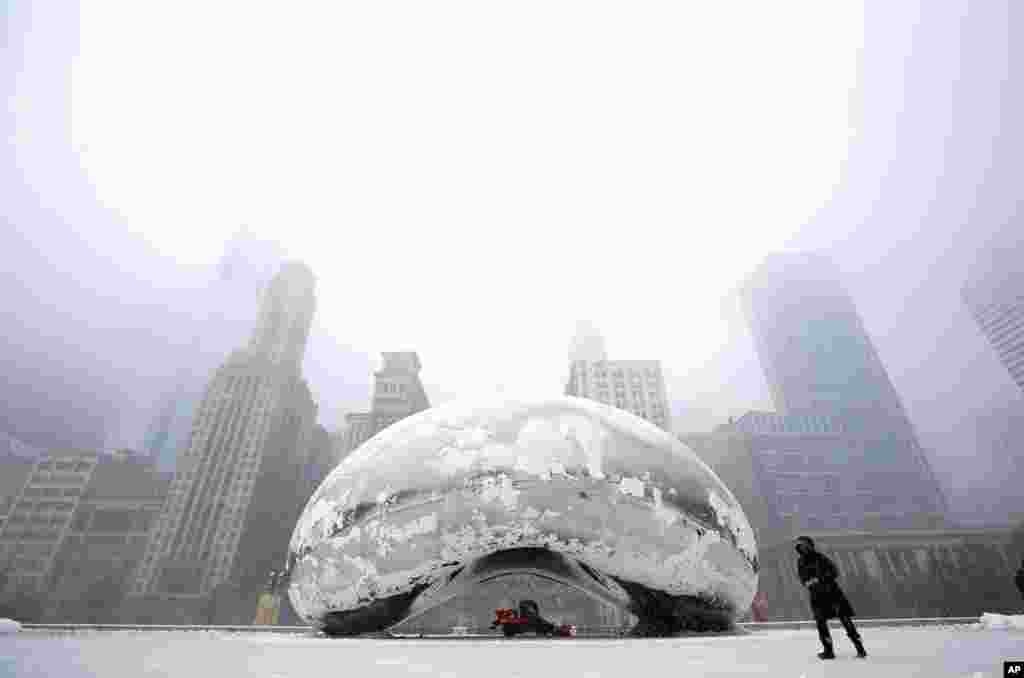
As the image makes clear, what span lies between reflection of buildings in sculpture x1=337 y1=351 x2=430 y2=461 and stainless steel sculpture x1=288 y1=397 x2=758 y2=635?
368 feet

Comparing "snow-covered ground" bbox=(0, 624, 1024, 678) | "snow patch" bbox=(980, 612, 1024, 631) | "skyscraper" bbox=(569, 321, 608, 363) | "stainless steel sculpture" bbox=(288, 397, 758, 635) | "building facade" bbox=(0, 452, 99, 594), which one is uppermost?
"skyscraper" bbox=(569, 321, 608, 363)

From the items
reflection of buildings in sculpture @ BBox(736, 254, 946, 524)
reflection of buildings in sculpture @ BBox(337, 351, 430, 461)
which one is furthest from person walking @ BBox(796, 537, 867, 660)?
reflection of buildings in sculpture @ BBox(736, 254, 946, 524)

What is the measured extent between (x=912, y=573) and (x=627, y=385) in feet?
188

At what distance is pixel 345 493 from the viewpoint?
299 inches

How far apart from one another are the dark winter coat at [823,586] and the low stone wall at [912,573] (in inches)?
3362

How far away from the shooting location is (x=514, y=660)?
14.0 ft

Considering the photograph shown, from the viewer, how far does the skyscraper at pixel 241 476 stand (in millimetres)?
95125

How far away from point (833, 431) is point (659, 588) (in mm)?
156877

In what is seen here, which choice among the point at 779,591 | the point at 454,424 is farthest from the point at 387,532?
the point at 779,591

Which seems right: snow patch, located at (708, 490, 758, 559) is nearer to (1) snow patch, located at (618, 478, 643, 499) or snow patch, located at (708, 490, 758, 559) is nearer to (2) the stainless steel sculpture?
(2) the stainless steel sculpture

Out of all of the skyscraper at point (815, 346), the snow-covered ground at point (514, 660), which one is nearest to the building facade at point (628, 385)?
the skyscraper at point (815, 346)

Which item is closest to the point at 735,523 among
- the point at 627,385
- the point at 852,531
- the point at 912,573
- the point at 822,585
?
the point at 822,585

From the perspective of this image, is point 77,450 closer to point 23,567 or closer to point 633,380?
point 23,567

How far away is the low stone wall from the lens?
7256 centimetres
